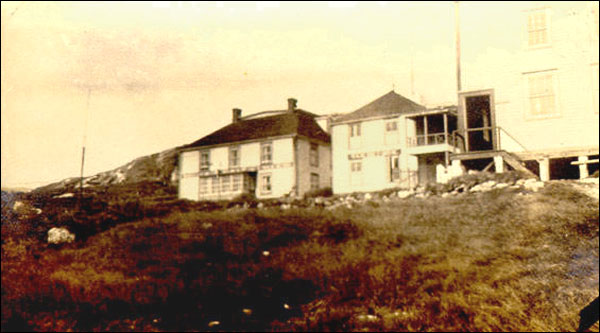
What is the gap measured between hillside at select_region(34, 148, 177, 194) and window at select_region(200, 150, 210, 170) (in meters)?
0.61

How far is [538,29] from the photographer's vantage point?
34.1 ft

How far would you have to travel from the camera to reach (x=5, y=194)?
11859 mm

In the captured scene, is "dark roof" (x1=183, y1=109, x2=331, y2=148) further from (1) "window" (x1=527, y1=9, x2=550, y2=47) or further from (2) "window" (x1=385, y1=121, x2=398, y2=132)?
(1) "window" (x1=527, y1=9, x2=550, y2=47)

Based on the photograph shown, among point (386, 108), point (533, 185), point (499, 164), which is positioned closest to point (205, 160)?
point (386, 108)

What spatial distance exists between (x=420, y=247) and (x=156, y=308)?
6093mm

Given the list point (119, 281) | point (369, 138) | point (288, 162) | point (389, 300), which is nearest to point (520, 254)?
point (389, 300)

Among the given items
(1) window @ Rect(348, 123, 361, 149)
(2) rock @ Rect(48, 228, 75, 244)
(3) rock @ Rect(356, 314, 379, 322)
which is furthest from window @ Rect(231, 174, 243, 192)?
(2) rock @ Rect(48, 228, 75, 244)

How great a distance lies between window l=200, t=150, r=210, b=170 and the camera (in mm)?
11398

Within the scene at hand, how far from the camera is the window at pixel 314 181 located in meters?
11.4

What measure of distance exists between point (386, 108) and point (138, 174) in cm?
627

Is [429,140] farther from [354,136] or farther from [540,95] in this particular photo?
[540,95]

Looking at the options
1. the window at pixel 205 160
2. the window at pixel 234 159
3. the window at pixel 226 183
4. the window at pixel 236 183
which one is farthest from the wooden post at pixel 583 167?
the window at pixel 205 160

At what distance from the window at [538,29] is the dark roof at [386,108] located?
293 centimetres

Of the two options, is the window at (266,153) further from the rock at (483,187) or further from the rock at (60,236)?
the rock at (60,236)
